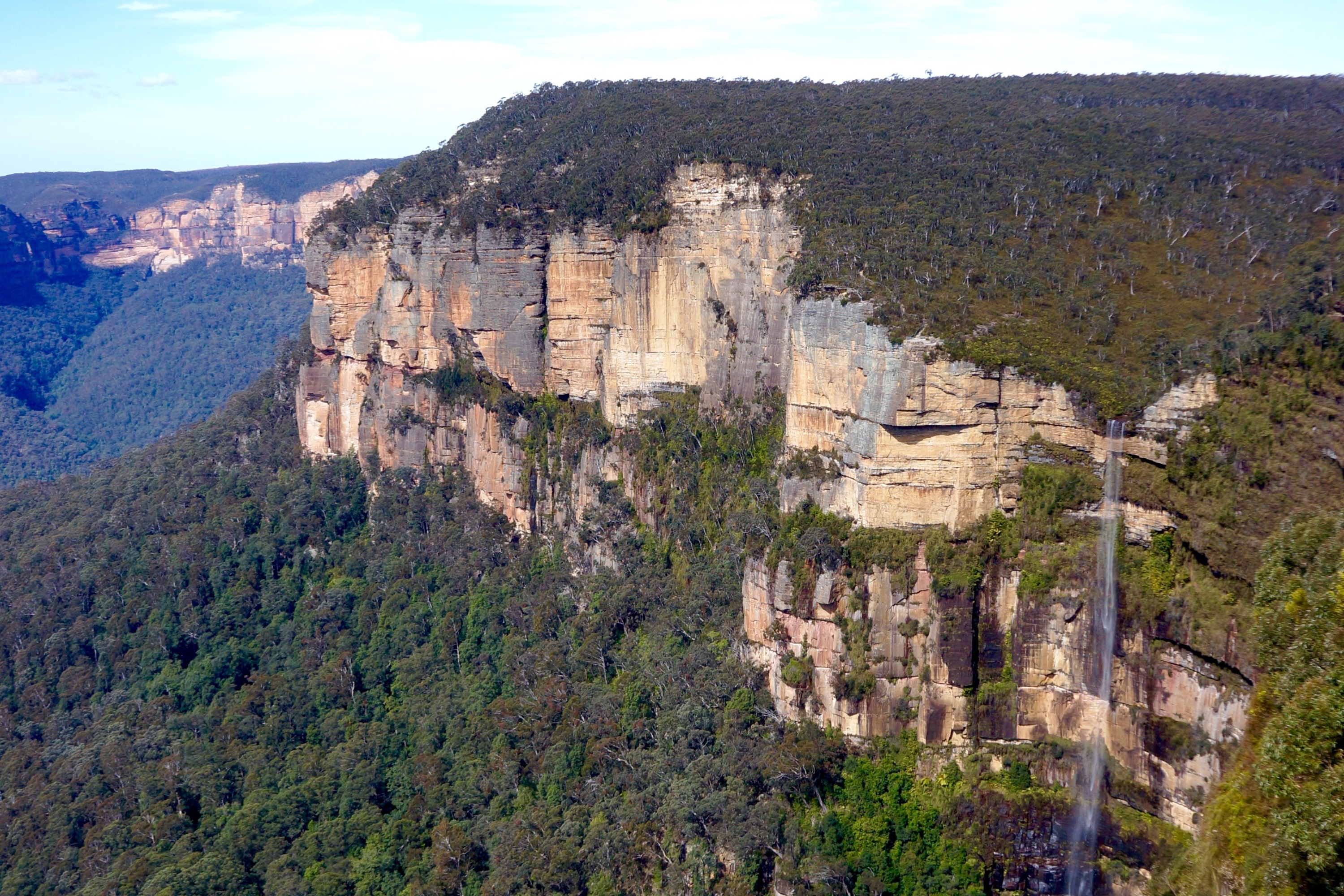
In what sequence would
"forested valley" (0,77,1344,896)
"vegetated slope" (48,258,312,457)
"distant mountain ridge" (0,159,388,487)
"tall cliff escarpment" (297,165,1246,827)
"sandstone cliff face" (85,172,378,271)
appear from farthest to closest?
"sandstone cliff face" (85,172,378,271) → "distant mountain ridge" (0,159,388,487) → "vegetated slope" (48,258,312,457) → "tall cliff escarpment" (297,165,1246,827) → "forested valley" (0,77,1344,896)

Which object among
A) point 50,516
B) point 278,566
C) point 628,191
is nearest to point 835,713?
point 628,191

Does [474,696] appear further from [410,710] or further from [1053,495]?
[1053,495]

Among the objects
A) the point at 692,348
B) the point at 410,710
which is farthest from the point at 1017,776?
the point at 410,710

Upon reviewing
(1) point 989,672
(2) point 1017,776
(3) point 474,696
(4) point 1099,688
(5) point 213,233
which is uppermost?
(5) point 213,233

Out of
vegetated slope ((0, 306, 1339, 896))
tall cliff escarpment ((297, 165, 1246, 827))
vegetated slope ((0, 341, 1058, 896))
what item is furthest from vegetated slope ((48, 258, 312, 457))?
tall cliff escarpment ((297, 165, 1246, 827))

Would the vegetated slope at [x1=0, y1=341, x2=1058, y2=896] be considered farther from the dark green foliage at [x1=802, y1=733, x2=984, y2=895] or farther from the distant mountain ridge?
the distant mountain ridge

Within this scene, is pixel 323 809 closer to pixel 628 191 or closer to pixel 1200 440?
pixel 628 191
